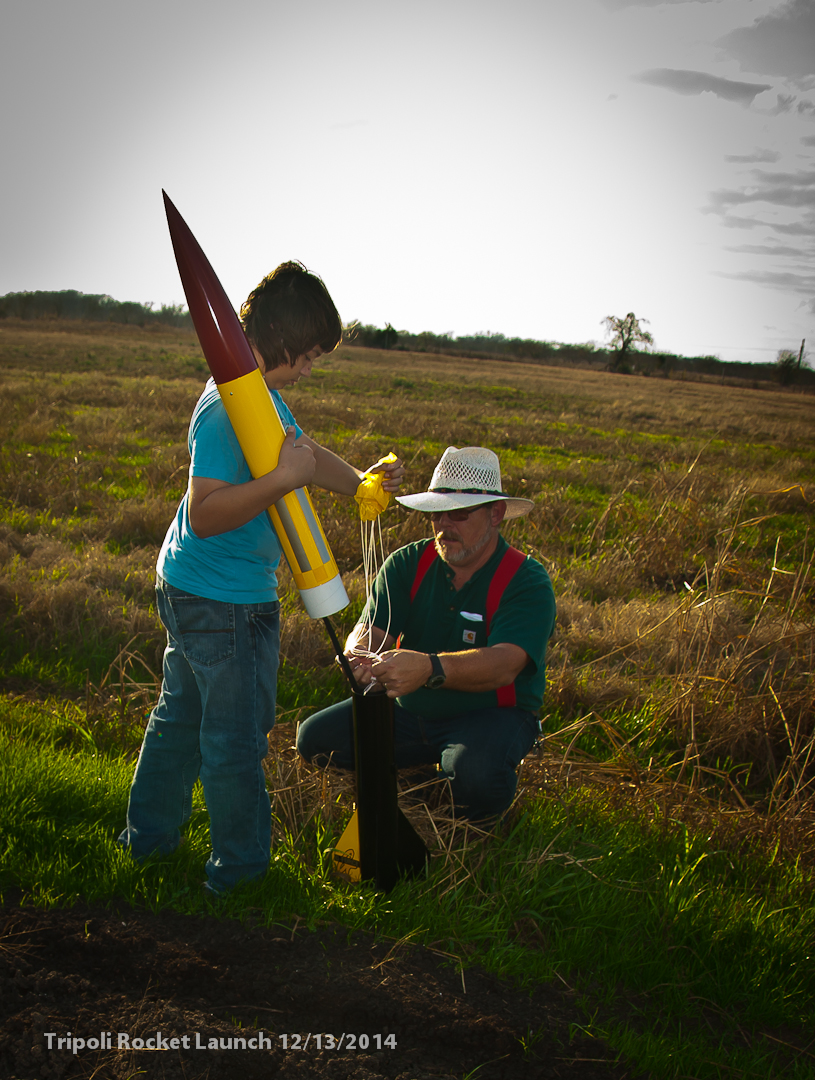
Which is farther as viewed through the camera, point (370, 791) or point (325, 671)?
point (325, 671)

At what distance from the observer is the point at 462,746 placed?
326 cm

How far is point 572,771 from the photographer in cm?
379

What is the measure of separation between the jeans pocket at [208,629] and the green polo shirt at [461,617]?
908mm

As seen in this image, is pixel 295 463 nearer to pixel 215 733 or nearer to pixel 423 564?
pixel 215 733

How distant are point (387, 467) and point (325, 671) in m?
2.25

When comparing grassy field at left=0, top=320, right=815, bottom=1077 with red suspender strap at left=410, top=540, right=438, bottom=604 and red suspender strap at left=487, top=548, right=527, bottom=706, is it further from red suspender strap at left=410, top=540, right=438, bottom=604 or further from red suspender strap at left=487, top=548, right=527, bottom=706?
red suspender strap at left=410, top=540, right=438, bottom=604

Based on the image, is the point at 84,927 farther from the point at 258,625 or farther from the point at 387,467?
the point at 387,467

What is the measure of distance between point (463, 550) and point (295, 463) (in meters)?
1.30

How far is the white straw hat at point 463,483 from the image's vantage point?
3197 millimetres

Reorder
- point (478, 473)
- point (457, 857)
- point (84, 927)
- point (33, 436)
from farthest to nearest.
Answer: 1. point (33, 436)
2. point (478, 473)
3. point (457, 857)
4. point (84, 927)

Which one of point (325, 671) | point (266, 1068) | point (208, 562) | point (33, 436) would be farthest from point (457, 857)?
point (33, 436)

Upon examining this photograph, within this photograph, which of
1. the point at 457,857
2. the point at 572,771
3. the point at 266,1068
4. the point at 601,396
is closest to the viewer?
the point at 266,1068

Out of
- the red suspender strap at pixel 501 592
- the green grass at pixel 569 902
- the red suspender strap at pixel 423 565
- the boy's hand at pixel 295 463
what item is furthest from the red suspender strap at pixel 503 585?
the boy's hand at pixel 295 463

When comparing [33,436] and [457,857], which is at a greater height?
[33,436]
